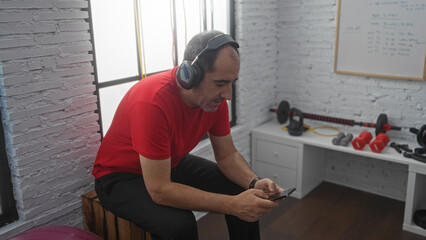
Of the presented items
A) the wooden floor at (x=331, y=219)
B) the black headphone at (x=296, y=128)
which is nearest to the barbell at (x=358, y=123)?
the black headphone at (x=296, y=128)

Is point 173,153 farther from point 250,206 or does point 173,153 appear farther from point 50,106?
point 50,106

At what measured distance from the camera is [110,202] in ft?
5.73

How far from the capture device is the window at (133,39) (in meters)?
2.07

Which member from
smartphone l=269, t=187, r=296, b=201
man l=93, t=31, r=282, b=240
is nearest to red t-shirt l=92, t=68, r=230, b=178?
man l=93, t=31, r=282, b=240

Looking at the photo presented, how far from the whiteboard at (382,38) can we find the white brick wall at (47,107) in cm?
192

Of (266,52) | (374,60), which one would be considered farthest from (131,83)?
(374,60)

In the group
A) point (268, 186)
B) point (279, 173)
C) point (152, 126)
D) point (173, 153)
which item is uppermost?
point (152, 126)

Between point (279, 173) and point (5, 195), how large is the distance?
1.99m

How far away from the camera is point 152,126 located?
5.18 ft

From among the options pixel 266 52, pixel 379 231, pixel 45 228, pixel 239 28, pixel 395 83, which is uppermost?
pixel 239 28

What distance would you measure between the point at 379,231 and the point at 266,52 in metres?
1.57

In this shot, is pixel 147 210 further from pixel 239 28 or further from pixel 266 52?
pixel 266 52

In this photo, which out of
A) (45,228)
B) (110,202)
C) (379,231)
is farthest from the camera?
(379,231)

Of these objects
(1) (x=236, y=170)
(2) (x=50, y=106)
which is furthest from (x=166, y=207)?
(2) (x=50, y=106)
